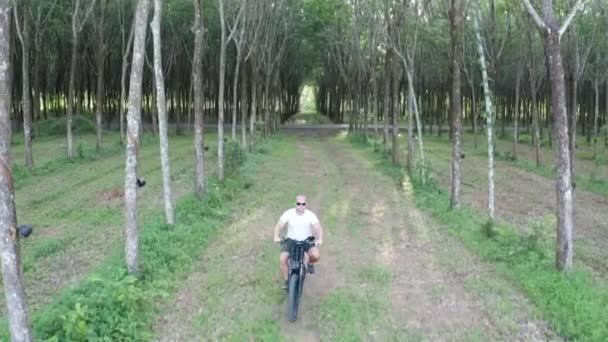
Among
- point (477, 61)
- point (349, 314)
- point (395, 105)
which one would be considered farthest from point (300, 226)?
point (477, 61)

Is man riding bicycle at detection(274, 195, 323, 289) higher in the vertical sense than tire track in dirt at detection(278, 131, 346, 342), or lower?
higher

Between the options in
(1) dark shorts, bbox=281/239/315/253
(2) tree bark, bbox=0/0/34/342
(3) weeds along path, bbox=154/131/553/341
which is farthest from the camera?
(1) dark shorts, bbox=281/239/315/253

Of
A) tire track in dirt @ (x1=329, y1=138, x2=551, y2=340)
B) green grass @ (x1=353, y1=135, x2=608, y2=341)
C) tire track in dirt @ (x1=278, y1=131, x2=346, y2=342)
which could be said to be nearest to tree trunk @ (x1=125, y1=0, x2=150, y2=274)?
tire track in dirt @ (x1=278, y1=131, x2=346, y2=342)

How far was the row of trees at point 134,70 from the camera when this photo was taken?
7.09 meters

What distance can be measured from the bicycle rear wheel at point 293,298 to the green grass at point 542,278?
3.41 m

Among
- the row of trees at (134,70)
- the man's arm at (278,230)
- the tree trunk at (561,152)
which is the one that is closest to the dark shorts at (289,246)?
the man's arm at (278,230)

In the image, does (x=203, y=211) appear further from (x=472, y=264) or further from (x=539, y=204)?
Result: (x=539, y=204)

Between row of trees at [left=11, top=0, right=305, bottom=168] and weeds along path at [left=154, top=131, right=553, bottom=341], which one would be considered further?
row of trees at [left=11, top=0, right=305, bottom=168]

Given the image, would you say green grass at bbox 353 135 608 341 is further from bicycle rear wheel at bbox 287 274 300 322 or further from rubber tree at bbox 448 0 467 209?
bicycle rear wheel at bbox 287 274 300 322

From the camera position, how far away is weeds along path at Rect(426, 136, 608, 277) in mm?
12833

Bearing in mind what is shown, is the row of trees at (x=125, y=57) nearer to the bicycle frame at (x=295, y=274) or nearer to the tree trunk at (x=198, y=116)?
the tree trunk at (x=198, y=116)

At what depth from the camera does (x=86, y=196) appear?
1789 cm

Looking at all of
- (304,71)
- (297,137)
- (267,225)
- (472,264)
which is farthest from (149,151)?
(304,71)

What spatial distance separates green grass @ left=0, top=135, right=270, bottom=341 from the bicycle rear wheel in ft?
6.14
